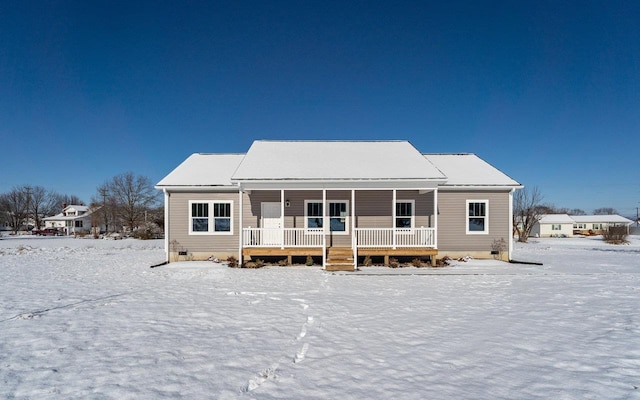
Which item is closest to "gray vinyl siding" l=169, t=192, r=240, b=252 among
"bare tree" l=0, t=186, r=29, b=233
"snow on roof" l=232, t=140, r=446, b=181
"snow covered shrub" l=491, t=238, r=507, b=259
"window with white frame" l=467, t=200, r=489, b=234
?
"snow on roof" l=232, t=140, r=446, b=181

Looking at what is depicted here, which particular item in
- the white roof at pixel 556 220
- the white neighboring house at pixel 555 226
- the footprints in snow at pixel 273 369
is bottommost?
the white neighboring house at pixel 555 226

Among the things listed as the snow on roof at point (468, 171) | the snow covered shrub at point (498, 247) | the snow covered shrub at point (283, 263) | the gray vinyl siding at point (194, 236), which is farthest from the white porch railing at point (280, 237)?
the snow covered shrub at point (498, 247)

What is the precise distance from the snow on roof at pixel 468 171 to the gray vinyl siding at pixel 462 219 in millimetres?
455

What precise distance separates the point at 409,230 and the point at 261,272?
6.31 metres

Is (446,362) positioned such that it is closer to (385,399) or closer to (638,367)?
(385,399)

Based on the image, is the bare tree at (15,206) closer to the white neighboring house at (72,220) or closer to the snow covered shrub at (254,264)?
the white neighboring house at (72,220)

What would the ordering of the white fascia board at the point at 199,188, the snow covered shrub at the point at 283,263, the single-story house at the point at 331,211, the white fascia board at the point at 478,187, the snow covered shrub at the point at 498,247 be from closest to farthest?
the snow covered shrub at the point at 283,263 → the single-story house at the point at 331,211 → the white fascia board at the point at 199,188 → the white fascia board at the point at 478,187 → the snow covered shrub at the point at 498,247

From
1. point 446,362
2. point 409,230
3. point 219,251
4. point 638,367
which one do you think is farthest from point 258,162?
point 638,367

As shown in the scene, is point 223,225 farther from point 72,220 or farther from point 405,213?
point 72,220

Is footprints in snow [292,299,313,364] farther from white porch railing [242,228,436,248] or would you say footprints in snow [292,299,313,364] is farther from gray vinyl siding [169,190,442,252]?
gray vinyl siding [169,190,442,252]

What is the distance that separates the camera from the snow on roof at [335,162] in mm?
13180

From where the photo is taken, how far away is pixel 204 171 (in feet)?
51.6

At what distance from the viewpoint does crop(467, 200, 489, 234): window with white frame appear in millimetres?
14805

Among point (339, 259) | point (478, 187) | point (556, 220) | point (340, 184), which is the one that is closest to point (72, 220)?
point (340, 184)
